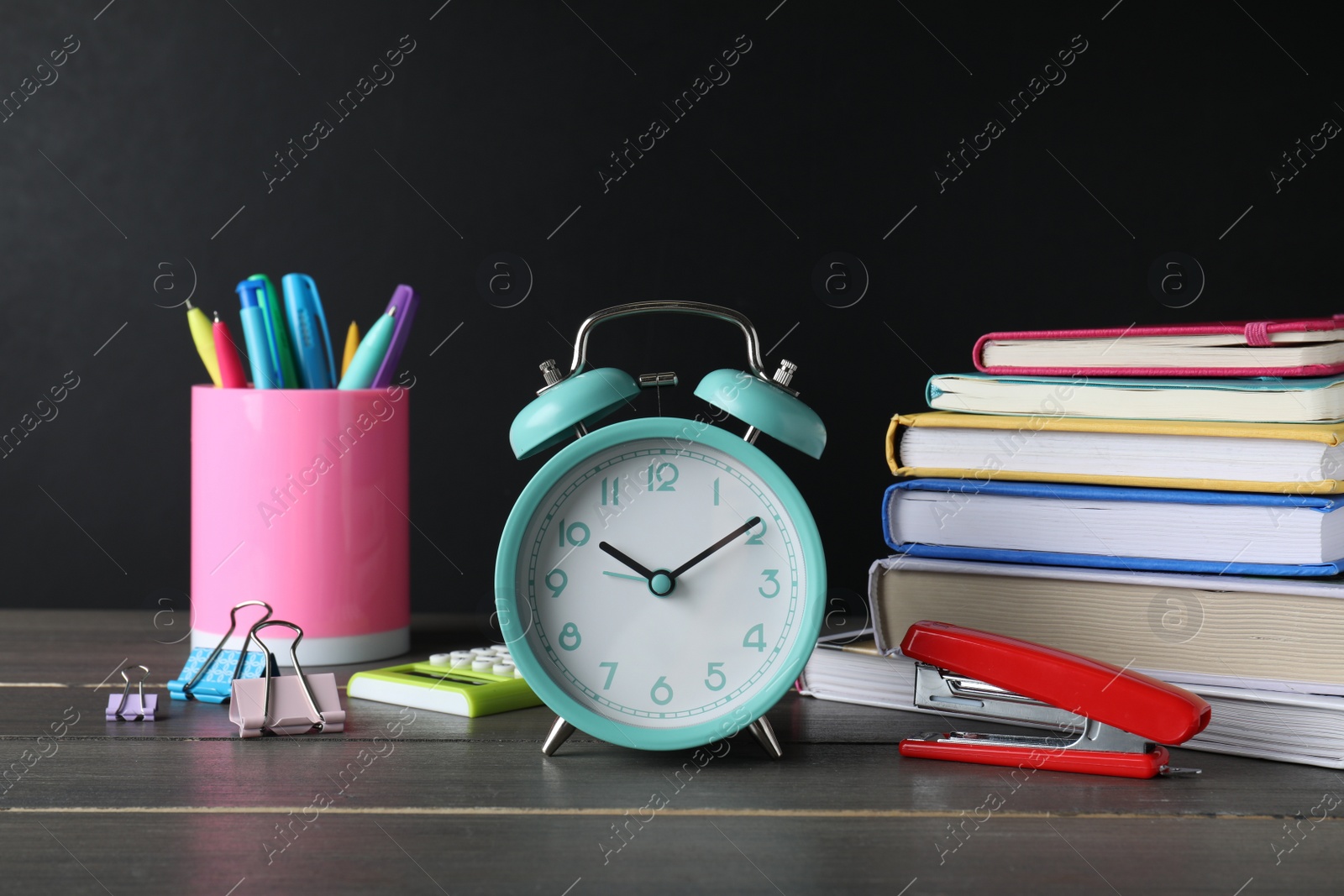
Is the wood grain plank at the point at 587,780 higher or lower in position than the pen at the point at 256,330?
lower

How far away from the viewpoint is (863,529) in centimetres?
155

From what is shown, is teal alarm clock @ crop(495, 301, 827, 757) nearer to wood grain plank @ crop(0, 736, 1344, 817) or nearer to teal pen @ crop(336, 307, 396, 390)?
wood grain plank @ crop(0, 736, 1344, 817)

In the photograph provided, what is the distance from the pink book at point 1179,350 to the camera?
97 centimetres

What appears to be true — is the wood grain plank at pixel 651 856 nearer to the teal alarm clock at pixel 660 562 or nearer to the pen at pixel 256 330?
the teal alarm clock at pixel 660 562

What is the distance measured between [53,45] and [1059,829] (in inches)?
58.6

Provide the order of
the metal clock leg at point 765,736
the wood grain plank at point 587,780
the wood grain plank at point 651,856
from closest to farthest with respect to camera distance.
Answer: the wood grain plank at point 651,856 → the wood grain plank at point 587,780 → the metal clock leg at point 765,736

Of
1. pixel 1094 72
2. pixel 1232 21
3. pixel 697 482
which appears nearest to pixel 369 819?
pixel 697 482

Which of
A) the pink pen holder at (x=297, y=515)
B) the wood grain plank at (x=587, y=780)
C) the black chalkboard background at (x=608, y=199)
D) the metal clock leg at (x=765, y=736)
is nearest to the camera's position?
the wood grain plank at (x=587, y=780)

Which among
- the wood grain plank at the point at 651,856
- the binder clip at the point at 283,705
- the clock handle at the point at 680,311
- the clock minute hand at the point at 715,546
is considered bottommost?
the wood grain plank at the point at 651,856

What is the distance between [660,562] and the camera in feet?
3.10

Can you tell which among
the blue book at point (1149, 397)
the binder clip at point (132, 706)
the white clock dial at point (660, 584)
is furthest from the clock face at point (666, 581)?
the binder clip at point (132, 706)

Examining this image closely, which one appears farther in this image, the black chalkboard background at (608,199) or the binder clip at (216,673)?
the black chalkboard background at (608,199)

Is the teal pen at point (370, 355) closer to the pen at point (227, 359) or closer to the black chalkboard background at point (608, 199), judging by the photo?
the pen at point (227, 359)

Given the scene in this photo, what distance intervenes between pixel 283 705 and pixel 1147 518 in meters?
0.73
